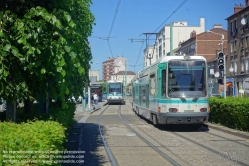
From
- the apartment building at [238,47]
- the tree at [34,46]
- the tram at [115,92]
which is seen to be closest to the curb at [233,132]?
the tree at [34,46]

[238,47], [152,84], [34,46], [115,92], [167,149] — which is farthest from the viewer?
[238,47]

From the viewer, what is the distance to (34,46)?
636 centimetres

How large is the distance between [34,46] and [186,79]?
33.3 feet

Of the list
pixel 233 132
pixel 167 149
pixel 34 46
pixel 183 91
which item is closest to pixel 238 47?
pixel 183 91

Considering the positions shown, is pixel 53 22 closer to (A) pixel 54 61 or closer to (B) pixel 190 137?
(A) pixel 54 61

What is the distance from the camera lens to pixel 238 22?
186 feet

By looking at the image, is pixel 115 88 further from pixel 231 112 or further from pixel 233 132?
pixel 233 132

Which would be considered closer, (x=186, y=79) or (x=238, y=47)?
(x=186, y=79)

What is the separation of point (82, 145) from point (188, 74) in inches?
239

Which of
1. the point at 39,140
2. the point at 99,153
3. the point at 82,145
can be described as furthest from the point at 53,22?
the point at 82,145

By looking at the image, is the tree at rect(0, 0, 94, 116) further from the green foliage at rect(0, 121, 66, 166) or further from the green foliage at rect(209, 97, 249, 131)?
the green foliage at rect(209, 97, 249, 131)

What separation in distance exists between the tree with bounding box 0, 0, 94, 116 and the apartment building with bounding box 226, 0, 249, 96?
47017 mm

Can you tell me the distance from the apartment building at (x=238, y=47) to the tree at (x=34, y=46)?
47.0 m

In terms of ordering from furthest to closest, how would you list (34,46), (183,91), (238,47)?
(238,47) < (183,91) < (34,46)
